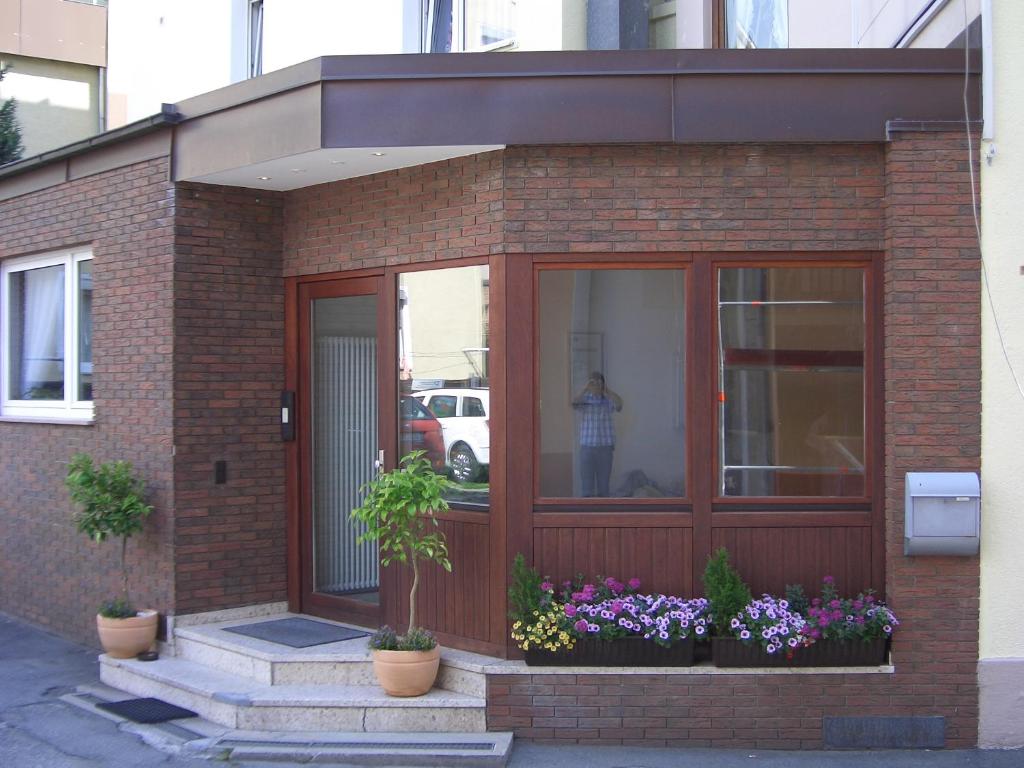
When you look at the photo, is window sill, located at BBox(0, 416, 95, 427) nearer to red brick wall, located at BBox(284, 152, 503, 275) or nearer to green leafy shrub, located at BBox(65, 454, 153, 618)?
green leafy shrub, located at BBox(65, 454, 153, 618)

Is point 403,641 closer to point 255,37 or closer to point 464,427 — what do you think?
point 464,427

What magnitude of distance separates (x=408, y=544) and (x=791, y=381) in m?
2.47

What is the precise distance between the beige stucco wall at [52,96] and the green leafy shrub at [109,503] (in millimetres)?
8567

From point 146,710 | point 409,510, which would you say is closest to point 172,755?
point 146,710

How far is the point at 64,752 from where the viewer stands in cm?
621

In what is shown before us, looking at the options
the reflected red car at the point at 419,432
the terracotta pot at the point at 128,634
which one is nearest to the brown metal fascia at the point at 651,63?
the reflected red car at the point at 419,432

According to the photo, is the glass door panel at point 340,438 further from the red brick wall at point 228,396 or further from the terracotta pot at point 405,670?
the terracotta pot at point 405,670

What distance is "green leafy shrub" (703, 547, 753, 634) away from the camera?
6.14 m

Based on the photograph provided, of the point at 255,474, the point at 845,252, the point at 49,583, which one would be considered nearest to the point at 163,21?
the point at 255,474

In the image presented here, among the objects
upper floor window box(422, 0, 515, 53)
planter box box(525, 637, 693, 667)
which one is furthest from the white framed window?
planter box box(525, 637, 693, 667)

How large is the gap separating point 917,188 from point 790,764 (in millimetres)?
3228

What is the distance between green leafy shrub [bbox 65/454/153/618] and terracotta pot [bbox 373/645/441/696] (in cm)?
223

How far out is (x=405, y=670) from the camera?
621 centimetres

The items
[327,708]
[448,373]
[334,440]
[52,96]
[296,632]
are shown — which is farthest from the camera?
[52,96]
